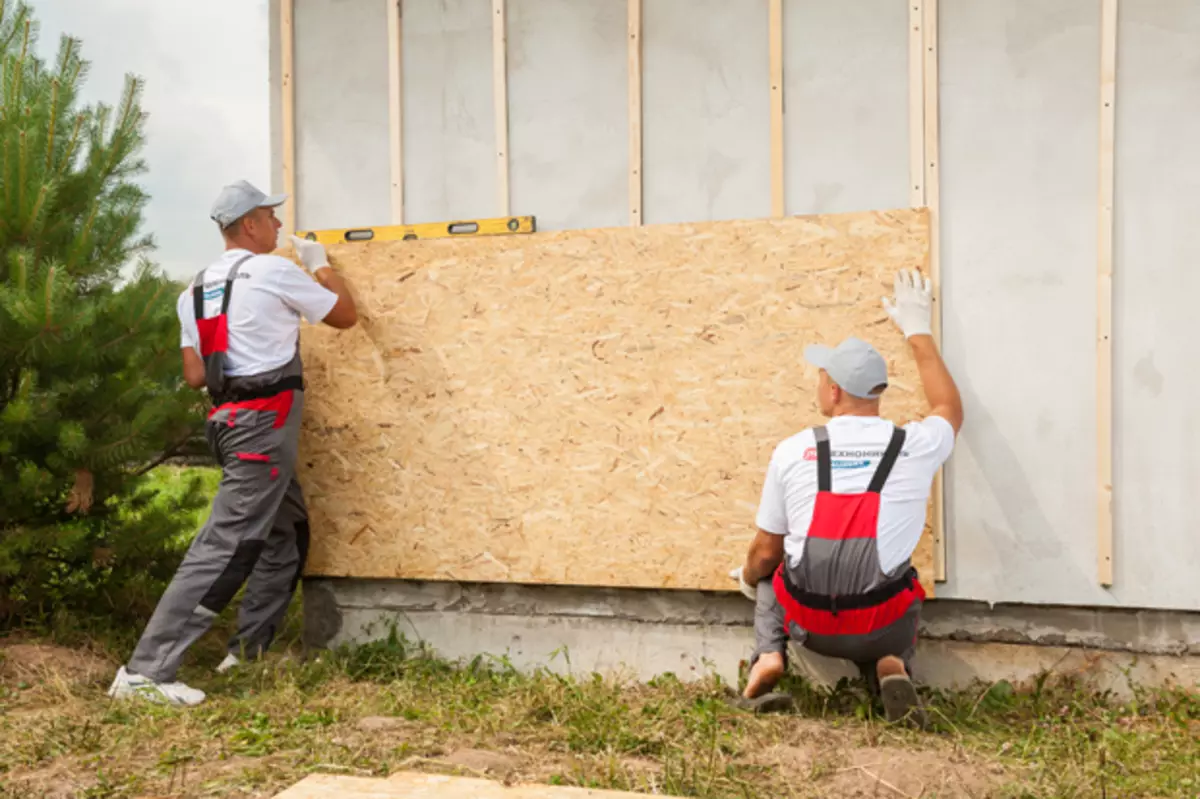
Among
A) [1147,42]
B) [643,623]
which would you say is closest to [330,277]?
[643,623]

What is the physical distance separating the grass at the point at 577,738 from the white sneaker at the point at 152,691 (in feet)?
0.29

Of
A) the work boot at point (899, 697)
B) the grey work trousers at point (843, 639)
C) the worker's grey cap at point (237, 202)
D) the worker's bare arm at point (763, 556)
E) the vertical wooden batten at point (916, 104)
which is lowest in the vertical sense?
the work boot at point (899, 697)

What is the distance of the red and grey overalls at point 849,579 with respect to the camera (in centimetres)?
362

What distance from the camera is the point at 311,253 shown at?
4684mm

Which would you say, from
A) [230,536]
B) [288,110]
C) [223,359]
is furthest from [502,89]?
[230,536]

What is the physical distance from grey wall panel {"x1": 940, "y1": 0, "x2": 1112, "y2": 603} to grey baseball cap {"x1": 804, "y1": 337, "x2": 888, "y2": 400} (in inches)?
22.5

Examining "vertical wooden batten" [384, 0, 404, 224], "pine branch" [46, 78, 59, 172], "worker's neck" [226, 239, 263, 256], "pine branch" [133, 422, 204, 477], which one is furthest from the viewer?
"pine branch" [133, 422, 204, 477]

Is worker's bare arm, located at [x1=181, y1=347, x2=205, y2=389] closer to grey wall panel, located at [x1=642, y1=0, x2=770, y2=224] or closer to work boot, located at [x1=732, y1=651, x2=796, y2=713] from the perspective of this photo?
grey wall panel, located at [x1=642, y1=0, x2=770, y2=224]

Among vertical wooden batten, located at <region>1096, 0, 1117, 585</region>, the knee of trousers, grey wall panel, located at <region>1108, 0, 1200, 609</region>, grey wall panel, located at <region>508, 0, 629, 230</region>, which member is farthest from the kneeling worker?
the knee of trousers

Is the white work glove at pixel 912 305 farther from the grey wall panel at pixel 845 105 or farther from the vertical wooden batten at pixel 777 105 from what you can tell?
the vertical wooden batten at pixel 777 105

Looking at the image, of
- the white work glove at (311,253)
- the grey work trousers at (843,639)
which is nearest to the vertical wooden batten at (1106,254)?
the grey work trousers at (843,639)

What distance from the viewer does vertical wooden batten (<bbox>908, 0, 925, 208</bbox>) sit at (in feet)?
13.7

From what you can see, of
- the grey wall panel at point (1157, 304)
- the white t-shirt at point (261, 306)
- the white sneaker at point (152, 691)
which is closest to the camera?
the grey wall panel at point (1157, 304)

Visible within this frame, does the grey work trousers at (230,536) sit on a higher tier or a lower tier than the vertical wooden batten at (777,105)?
lower
